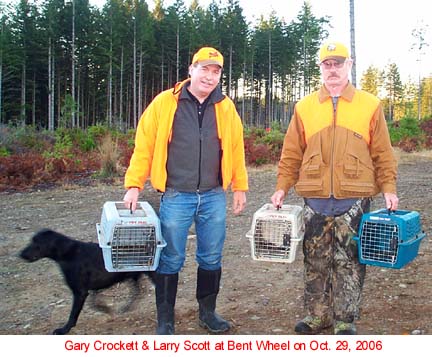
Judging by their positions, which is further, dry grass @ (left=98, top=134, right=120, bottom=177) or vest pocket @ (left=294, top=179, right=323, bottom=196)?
dry grass @ (left=98, top=134, right=120, bottom=177)

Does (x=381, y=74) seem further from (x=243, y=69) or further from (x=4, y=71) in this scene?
(x=4, y=71)

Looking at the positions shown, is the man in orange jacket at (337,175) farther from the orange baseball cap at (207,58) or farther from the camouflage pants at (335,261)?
the orange baseball cap at (207,58)

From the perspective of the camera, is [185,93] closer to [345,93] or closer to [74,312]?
[345,93]

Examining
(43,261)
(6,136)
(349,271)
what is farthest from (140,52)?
(349,271)

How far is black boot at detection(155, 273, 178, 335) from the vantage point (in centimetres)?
307

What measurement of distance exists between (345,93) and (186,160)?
3.21 feet

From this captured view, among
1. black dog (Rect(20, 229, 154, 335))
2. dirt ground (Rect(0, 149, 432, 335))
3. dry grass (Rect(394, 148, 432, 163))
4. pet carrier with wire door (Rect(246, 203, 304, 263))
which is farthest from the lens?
dry grass (Rect(394, 148, 432, 163))

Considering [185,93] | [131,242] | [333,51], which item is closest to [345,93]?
[333,51]

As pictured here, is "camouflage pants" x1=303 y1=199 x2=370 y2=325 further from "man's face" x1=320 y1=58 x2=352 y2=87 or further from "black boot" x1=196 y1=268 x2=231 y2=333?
"man's face" x1=320 y1=58 x2=352 y2=87

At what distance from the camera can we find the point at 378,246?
2826 millimetres

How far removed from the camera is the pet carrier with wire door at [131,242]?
2.85 m

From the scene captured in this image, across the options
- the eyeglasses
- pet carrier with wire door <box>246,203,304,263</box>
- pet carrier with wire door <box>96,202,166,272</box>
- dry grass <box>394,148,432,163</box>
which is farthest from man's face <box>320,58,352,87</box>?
dry grass <box>394,148,432,163</box>

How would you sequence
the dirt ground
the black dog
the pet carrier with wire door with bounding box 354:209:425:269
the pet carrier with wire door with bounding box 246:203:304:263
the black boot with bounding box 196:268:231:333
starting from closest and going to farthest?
the pet carrier with wire door with bounding box 354:209:425:269 < the pet carrier with wire door with bounding box 246:203:304:263 < the black boot with bounding box 196:268:231:333 < the dirt ground < the black dog

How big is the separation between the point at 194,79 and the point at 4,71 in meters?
30.7
